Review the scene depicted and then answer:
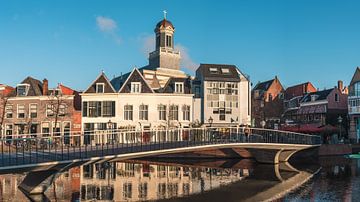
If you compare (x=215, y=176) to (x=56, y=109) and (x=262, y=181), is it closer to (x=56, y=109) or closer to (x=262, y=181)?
(x=262, y=181)

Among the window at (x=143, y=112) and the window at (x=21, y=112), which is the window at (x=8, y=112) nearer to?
the window at (x=21, y=112)

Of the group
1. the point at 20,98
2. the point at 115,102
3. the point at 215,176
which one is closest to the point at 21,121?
the point at 20,98

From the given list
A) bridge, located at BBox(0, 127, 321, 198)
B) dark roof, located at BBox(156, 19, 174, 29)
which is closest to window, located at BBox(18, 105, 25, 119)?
bridge, located at BBox(0, 127, 321, 198)

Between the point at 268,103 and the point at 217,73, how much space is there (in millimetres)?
23108

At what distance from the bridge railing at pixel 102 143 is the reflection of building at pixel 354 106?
2337cm

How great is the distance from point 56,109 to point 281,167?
2945 centimetres

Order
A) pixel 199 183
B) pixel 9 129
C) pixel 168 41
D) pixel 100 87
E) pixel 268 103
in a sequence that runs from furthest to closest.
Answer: pixel 268 103 < pixel 168 41 < pixel 9 129 < pixel 100 87 < pixel 199 183

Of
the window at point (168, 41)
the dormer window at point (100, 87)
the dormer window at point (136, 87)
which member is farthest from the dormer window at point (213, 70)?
the dormer window at point (100, 87)

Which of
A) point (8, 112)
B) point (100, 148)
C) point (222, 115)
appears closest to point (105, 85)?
point (8, 112)

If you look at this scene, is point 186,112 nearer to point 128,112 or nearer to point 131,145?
point 128,112

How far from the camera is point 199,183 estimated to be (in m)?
29.2

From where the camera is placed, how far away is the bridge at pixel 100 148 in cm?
2136

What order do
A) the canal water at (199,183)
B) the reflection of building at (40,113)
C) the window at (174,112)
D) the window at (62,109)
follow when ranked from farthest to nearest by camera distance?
the window at (62,109) < the reflection of building at (40,113) < the window at (174,112) < the canal water at (199,183)

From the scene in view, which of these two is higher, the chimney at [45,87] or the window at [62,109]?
the chimney at [45,87]
